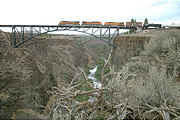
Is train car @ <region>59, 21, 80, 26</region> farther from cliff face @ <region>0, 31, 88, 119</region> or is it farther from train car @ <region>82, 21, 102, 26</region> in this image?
cliff face @ <region>0, 31, 88, 119</region>

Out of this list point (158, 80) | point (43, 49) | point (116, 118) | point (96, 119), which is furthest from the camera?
point (43, 49)

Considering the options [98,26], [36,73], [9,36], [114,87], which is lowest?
[36,73]

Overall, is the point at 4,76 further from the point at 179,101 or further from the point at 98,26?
the point at 179,101

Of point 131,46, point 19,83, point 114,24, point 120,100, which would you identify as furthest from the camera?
point 114,24

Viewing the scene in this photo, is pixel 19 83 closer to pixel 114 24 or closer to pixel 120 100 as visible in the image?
pixel 120 100

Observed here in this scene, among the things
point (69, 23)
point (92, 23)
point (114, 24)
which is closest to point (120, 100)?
point (92, 23)

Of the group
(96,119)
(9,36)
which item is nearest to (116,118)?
(96,119)

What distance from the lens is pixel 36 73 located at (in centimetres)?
1658

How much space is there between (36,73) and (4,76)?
13.7ft

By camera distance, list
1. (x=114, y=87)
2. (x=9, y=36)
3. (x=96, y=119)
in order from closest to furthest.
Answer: (x=96, y=119) < (x=114, y=87) < (x=9, y=36)

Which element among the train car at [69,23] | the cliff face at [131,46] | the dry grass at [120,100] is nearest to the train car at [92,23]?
the train car at [69,23]

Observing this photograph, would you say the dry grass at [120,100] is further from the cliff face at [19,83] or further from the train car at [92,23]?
the train car at [92,23]

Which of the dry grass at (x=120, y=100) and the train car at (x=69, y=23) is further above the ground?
the train car at (x=69, y=23)

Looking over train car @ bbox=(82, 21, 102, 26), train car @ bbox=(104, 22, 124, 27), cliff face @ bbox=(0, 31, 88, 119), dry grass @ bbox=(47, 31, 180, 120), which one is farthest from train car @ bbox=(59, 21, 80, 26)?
dry grass @ bbox=(47, 31, 180, 120)
